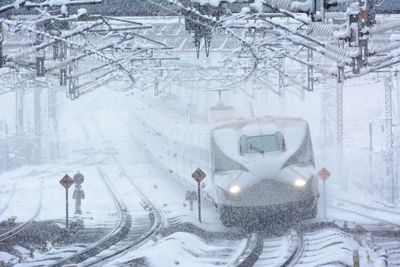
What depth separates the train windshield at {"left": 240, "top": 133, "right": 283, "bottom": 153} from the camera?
17.1m

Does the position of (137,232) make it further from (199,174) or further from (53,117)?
(53,117)

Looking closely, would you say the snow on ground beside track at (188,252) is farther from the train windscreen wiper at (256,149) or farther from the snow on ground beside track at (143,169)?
the snow on ground beside track at (143,169)

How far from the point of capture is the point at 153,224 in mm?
19656

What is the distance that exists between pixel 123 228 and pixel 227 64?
10606mm

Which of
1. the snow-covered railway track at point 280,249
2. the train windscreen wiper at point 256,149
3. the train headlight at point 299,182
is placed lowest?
the snow-covered railway track at point 280,249

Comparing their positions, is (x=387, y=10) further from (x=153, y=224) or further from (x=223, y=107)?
(x=153, y=224)

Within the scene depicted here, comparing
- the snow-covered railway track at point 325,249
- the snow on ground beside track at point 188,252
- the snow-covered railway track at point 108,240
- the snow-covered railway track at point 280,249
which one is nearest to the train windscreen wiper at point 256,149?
the snow-covered railway track at point 280,249

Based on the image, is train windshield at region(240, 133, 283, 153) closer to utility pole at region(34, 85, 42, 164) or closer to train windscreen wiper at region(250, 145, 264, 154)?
train windscreen wiper at region(250, 145, 264, 154)

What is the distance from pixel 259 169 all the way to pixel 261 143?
3.74ft

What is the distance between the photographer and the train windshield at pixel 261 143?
56.1 ft

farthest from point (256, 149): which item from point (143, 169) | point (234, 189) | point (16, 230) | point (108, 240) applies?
point (143, 169)

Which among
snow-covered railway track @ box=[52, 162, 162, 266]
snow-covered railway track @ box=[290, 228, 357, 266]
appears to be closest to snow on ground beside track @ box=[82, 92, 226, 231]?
snow-covered railway track @ box=[52, 162, 162, 266]

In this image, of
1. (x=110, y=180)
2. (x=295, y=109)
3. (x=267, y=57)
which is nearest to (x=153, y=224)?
(x=267, y=57)

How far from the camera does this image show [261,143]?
17.2 m
